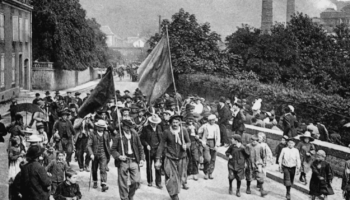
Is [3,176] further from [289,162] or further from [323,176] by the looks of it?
[323,176]

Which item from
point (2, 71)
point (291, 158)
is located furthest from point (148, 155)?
point (2, 71)

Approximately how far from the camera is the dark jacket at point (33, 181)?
670cm

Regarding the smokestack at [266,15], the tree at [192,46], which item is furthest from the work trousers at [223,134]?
the smokestack at [266,15]

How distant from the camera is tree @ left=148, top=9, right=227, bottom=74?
34.5 m

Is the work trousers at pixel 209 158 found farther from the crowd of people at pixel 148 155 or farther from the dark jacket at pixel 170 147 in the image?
the dark jacket at pixel 170 147

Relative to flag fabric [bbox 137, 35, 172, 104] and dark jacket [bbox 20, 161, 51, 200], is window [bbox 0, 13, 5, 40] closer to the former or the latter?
flag fabric [bbox 137, 35, 172, 104]

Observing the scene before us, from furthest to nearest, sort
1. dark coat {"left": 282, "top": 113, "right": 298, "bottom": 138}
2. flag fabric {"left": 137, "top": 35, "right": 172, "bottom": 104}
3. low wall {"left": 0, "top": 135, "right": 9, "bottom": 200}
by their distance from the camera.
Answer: dark coat {"left": 282, "top": 113, "right": 298, "bottom": 138}
flag fabric {"left": 137, "top": 35, "right": 172, "bottom": 104}
low wall {"left": 0, "top": 135, "right": 9, "bottom": 200}

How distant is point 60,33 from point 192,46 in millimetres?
11998

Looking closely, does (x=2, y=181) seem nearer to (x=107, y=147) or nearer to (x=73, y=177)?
(x=107, y=147)

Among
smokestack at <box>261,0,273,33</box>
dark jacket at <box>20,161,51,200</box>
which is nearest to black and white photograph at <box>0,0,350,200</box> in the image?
dark jacket at <box>20,161,51,200</box>

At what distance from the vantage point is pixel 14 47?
32.4m

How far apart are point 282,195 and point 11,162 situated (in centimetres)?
591

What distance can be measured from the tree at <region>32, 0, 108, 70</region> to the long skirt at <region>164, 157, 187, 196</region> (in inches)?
1264

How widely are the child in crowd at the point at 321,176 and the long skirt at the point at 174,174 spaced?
2.72 metres
